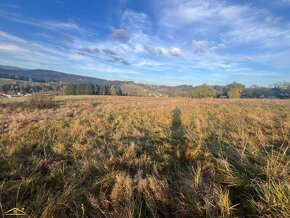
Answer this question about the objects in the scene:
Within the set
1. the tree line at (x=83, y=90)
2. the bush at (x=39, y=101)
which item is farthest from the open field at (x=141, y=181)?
the tree line at (x=83, y=90)

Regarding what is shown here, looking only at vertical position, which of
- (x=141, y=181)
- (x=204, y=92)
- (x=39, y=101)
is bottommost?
(x=39, y=101)

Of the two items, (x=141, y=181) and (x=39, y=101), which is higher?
(x=141, y=181)

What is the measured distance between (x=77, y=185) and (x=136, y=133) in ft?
12.9

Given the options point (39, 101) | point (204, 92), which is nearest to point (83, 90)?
point (204, 92)

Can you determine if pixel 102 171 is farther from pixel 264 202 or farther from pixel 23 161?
pixel 264 202

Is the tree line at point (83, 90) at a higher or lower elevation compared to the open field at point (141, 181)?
lower

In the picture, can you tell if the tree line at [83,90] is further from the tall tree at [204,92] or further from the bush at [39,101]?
the bush at [39,101]

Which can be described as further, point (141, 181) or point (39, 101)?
point (39, 101)

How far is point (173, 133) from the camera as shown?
710 cm

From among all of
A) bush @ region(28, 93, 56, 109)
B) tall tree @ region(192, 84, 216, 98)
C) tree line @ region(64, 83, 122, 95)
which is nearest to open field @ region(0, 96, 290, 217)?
bush @ region(28, 93, 56, 109)

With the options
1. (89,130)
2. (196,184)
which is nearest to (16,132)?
(89,130)

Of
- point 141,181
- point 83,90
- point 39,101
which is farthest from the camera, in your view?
point 83,90

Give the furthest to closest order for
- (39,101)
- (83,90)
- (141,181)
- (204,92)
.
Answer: (83,90) → (204,92) → (39,101) → (141,181)

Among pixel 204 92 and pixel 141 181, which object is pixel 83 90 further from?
pixel 141 181
